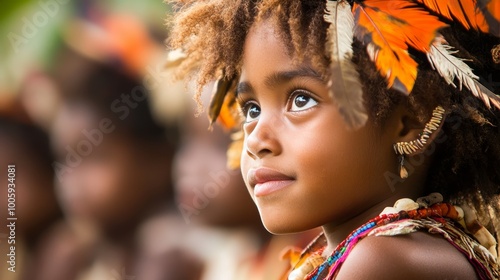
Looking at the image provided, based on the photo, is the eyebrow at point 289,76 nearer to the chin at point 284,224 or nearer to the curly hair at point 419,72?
the curly hair at point 419,72

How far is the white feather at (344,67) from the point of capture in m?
1.30

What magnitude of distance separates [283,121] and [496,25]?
417 mm

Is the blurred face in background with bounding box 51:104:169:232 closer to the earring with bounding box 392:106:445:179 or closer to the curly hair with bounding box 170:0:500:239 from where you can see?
the curly hair with bounding box 170:0:500:239

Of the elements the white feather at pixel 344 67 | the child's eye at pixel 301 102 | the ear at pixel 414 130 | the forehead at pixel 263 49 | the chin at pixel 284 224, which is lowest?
the chin at pixel 284 224

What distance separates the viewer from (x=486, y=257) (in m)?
1.53

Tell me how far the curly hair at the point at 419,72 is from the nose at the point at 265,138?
0.14 m

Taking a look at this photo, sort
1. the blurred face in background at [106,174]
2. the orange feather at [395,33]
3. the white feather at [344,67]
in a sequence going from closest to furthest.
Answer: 1. the white feather at [344,67]
2. the orange feather at [395,33]
3. the blurred face in background at [106,174]

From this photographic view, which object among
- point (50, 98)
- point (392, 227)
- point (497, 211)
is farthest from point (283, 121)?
point (50, 98)

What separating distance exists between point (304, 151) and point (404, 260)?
27 centimetres

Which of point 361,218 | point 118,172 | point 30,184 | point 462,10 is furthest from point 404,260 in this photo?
point 30,184

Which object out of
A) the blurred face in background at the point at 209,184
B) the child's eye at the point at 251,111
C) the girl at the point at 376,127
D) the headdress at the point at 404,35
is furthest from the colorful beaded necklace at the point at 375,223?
the blurred face in background at the point at 209,184

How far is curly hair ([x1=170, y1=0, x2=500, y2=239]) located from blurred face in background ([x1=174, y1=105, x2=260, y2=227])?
1.91ft

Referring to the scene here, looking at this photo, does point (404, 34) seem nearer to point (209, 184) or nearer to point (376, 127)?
point (376, 127)

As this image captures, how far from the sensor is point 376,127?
1.51 meters
